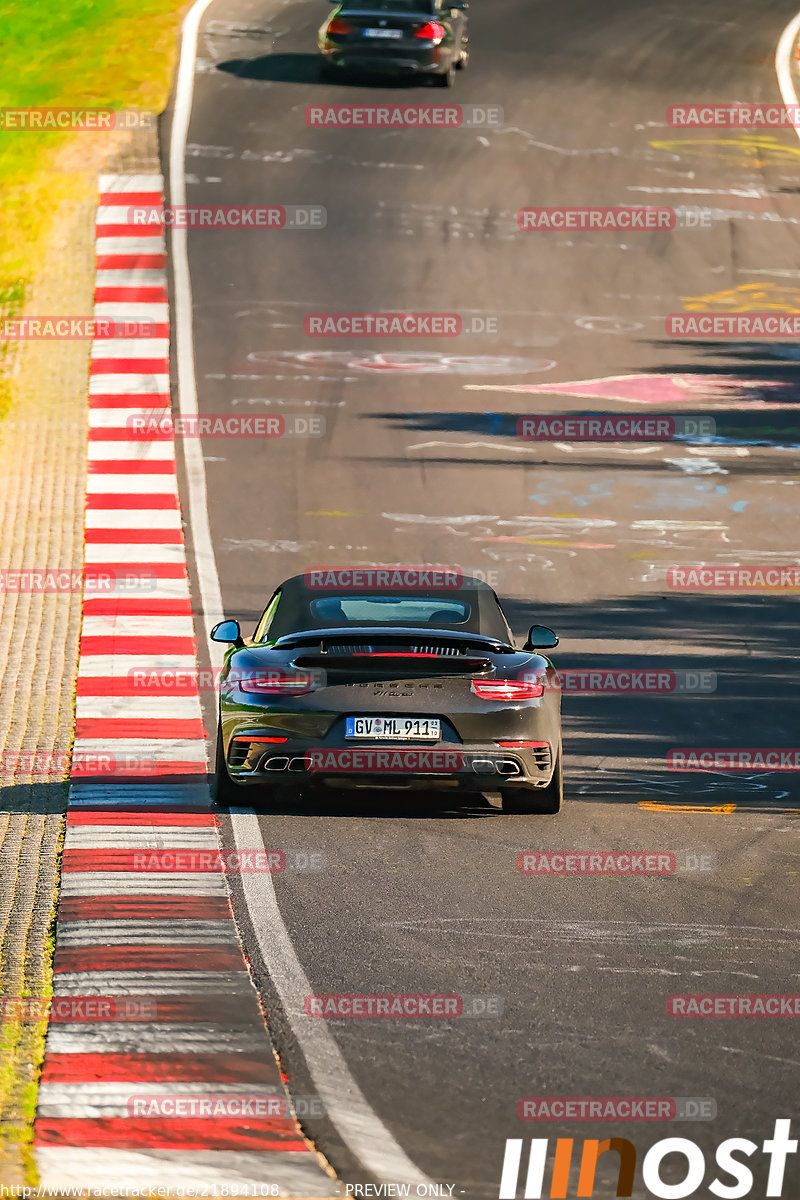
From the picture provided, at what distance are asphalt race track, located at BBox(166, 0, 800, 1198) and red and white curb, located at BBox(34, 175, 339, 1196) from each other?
221 millimetres

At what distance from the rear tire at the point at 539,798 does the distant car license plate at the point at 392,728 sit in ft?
2.42


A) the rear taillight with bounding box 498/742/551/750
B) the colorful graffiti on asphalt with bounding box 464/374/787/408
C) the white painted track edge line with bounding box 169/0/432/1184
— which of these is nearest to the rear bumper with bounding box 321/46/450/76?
the colorful graffiti on asphalt with bounding box 464/374/787/408

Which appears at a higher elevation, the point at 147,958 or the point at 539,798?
the point at 147,958

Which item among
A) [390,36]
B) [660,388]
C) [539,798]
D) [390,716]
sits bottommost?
[539,798]

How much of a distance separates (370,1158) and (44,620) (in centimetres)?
1102

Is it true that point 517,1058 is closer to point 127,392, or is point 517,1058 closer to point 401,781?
Answer: point 401,781

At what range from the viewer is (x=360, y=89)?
1249 inches

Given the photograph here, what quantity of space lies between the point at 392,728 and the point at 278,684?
70 centimetres

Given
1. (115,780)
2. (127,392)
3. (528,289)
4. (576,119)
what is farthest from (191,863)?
(576,119)

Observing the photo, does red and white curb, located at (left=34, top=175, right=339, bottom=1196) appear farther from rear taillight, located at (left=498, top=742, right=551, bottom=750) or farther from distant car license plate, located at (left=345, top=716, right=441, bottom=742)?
rear taillight, located at (left=498, top=742, right=551, bottom=750)

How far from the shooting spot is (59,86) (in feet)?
104

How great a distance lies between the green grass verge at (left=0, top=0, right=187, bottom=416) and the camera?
26.6 meters

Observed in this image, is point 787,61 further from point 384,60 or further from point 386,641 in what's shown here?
point 386,641

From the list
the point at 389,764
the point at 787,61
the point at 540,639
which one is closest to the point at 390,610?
the point at 540,639
